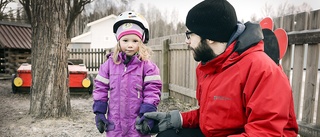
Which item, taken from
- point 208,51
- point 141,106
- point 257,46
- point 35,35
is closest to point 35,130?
point 35,35

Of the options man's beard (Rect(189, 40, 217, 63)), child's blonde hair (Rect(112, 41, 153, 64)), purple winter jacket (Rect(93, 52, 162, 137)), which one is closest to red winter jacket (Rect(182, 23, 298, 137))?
man's beard (Rect(189, 40, 217, 63))

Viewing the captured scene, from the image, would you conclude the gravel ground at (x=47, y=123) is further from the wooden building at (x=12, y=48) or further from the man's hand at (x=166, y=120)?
the wooden building at (x=12, y=48)

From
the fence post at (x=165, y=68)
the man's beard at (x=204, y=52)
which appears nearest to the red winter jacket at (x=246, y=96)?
the man's beard at (x=204, y=52)

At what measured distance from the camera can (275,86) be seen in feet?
4.36

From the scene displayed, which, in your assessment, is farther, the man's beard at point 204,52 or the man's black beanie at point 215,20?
the man's beard at point 204,52

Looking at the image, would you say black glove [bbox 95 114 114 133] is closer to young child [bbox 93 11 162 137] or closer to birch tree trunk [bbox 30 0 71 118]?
young child [bbox 93 11 162 137]

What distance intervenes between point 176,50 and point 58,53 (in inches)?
109

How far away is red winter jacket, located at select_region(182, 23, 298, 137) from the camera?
132 centimetres

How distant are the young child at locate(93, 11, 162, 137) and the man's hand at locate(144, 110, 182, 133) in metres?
0.25

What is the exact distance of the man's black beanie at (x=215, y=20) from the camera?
157cm

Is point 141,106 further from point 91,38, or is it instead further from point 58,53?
point 91,38

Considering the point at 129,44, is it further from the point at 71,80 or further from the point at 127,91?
the point at 71,80

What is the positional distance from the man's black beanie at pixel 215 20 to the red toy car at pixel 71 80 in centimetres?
597

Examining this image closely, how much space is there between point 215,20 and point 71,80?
20.3 ft
